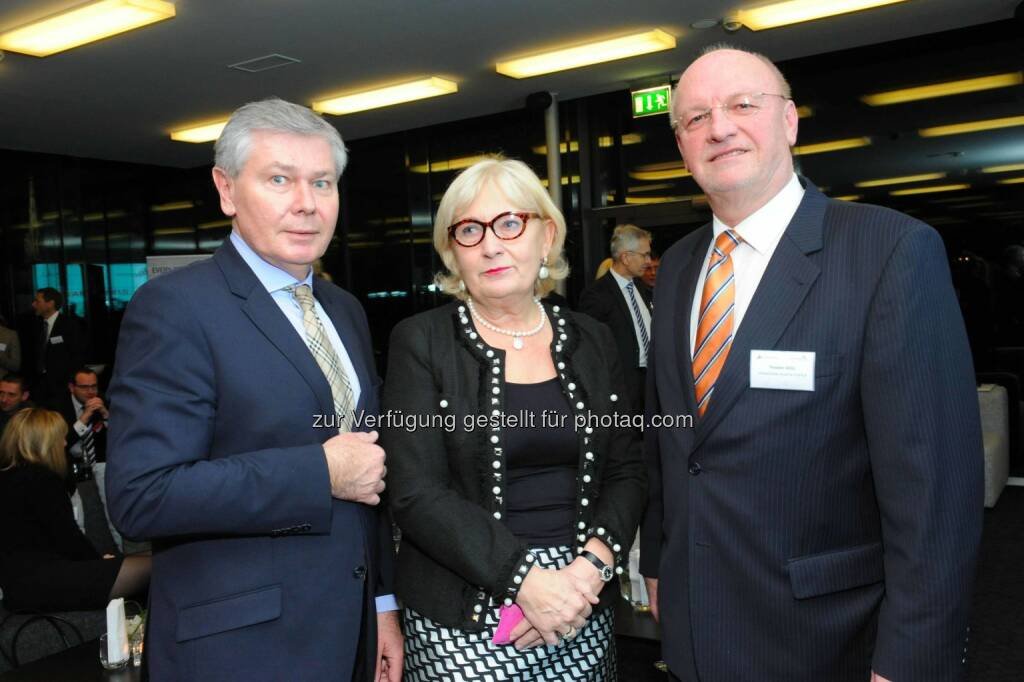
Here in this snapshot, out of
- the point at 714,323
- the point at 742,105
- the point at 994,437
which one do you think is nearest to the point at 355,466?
the point at 714,323

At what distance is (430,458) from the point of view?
1802 millimetres

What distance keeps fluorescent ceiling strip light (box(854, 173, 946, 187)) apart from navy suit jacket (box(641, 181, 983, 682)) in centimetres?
580

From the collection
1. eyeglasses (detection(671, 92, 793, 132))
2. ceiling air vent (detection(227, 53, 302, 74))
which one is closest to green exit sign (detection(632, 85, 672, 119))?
ceiling air vent (detection(227, 53, 302, 74))

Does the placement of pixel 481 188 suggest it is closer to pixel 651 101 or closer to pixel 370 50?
Answer: pixel 370 50

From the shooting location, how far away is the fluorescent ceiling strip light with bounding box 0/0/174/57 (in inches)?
198

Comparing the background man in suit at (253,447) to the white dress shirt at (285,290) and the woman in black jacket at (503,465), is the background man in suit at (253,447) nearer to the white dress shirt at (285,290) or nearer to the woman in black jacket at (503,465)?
the white dress shirt at (285,290)

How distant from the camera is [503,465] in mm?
1815

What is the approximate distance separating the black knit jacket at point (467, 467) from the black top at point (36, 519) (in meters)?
2.53

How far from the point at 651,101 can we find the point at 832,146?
162 cm

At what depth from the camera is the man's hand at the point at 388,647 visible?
1915mm

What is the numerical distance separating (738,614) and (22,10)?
558 cm

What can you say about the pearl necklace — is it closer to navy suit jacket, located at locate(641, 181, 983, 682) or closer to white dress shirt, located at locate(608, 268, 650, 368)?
navy suit jacket, located at locate(641, 181, 983, 682)

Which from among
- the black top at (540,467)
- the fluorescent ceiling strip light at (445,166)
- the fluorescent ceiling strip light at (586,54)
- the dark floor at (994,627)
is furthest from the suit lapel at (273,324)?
the fluorescent ceiling strip light at (445,166)

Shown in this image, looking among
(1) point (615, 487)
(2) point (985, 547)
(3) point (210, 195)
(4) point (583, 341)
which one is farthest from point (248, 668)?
(3) point (210, 195)
